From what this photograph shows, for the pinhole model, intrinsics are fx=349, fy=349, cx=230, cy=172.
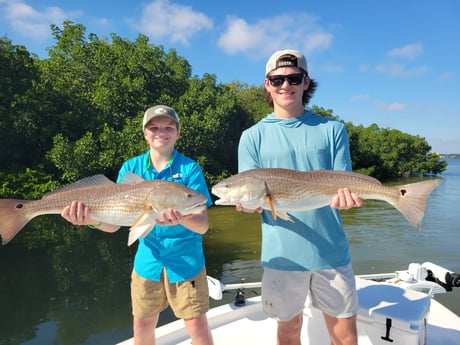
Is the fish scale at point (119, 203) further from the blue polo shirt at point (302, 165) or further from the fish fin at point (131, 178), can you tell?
the blue polo shirt at point (302, 165)

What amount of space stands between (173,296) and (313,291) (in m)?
1.18

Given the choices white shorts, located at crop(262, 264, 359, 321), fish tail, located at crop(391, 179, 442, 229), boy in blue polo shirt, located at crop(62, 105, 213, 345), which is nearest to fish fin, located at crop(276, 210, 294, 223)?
white shorts, located at crop(262, 264, 359, 321)

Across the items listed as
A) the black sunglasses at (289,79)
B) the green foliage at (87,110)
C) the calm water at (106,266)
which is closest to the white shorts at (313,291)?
the black sunglasses at (289,79)

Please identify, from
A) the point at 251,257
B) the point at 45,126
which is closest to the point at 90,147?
the point at 45,126

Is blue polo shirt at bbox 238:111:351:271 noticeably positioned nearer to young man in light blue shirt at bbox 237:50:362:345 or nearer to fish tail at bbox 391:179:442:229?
young man in light blue shirt at bbox 237:50:362:345

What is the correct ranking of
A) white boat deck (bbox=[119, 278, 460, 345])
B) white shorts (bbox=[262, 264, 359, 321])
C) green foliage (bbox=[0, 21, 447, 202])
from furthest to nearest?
1. green foliage (bbox=[0, 21, 447, 202])
2. white boat deck (bbox=[119, 278, 460, 345])
3. white shorts (bbox=[262, 264, 359, 321])

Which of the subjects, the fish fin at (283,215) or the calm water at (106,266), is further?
the calm water at (106,266)

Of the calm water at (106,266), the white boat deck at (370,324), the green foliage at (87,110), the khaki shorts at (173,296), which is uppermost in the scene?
the green foliage at (87,110)

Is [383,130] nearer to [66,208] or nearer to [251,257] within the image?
[251,257]

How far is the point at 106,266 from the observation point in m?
12.6

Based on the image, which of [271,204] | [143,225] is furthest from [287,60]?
[143,225]

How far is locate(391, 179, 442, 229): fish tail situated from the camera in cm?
290

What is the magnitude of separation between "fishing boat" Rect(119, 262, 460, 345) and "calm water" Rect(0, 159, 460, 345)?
363cm

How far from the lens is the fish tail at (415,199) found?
290 cm
